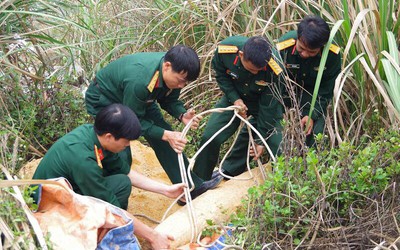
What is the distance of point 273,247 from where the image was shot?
2.90m

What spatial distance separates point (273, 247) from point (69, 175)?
3.47 ft

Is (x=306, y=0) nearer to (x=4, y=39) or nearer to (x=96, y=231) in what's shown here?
(x=4, y=39)

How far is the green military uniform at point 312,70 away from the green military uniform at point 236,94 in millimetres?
219

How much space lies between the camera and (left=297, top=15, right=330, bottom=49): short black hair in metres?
3.75

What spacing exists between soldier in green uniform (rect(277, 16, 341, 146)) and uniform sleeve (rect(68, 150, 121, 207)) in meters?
1.40

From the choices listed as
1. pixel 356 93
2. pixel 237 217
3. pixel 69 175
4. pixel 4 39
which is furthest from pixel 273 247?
pixel 4 39

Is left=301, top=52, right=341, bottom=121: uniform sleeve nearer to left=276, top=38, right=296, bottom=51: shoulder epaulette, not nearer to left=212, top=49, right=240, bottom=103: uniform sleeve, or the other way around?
left=276, top=38, right=296, bottom=51: shoulder epaulette

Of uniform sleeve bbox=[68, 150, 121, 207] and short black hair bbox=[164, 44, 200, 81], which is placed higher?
short black hair bbox=[164, 44, 200, 81]

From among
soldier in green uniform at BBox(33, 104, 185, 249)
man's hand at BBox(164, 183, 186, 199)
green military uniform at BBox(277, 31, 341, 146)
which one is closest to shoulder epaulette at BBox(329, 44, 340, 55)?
green military uniform at BBox(277, 31, 341, 146)

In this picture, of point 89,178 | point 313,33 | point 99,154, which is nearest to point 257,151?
point 313,33

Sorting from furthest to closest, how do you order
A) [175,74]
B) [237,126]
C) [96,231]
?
[237,126] < [175,74] < [96,231]

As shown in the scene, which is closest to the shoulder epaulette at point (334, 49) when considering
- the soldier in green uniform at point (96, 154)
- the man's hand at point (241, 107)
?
the man's hand at point (241, 107)

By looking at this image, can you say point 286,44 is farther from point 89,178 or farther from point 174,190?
point 89,178

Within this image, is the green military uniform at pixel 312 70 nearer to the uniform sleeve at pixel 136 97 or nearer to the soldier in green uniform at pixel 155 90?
the soldier in green uniform at pixel 155 90
